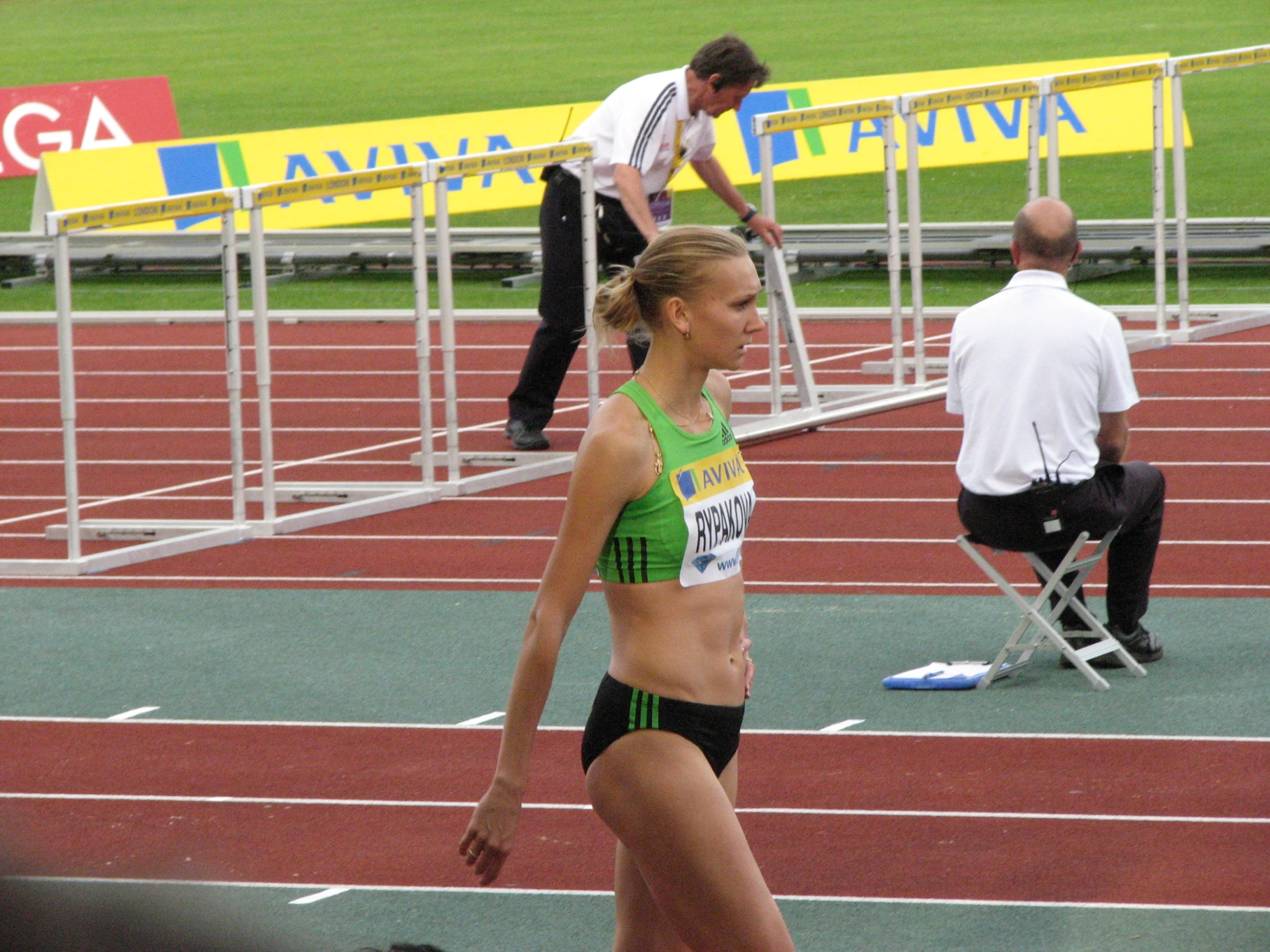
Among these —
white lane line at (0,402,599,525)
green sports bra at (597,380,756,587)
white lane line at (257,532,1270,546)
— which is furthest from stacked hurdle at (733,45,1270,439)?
green sports bra at (597,380,756,587)

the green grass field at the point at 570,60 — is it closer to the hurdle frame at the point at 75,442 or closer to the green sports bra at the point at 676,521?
the hurdle frame at the point at 75,442

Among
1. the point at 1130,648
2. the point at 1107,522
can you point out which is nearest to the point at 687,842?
the point at 1107,522

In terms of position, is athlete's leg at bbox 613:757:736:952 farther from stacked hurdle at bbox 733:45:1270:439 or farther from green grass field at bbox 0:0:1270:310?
green grass field at bbox 0:0:1270:310

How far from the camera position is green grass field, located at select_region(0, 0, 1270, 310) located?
848 inches

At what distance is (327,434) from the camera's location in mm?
11484

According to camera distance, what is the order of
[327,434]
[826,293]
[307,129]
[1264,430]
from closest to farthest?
[1264,430] < [327,434] < [826,293] < [307,129]

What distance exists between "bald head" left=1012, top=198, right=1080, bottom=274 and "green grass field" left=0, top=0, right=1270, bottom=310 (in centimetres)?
1115

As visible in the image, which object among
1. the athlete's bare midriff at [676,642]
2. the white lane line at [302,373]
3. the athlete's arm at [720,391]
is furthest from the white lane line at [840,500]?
the athlete's bare midriff at [676,642]

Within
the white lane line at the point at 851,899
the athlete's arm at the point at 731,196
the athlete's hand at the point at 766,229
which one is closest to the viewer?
the white lane line at the point at 851,899

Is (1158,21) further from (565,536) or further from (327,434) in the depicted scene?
(565,536)

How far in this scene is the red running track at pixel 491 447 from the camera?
7.91 m

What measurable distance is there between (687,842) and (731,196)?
6.84m

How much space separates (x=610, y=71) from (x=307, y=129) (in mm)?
18617

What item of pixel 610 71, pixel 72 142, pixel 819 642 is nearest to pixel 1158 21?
pixel 610 71
